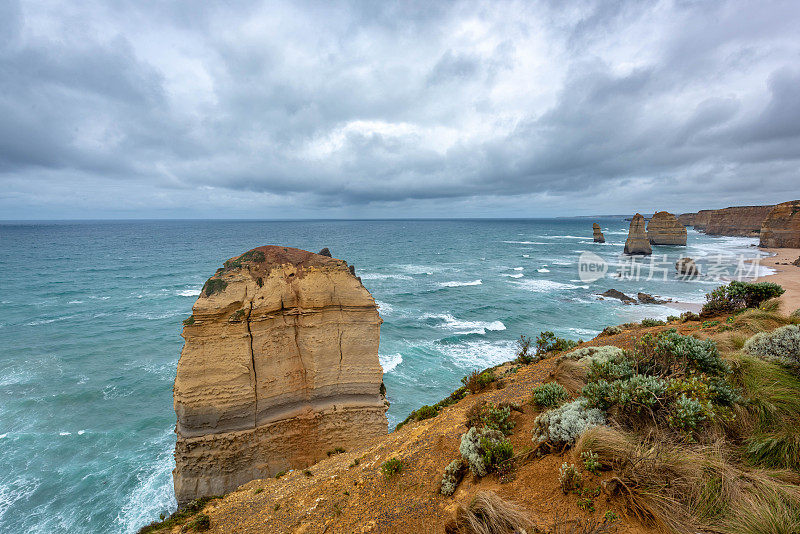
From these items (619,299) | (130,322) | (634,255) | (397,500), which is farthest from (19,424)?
(634,255)

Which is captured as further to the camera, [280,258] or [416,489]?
[280,258]

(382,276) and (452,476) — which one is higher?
(452,476)

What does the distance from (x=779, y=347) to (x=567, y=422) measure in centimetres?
476

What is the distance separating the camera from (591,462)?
4.72 meters

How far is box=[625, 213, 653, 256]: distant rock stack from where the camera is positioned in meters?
65.4

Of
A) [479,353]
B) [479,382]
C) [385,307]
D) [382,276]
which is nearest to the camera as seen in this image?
[479,382]

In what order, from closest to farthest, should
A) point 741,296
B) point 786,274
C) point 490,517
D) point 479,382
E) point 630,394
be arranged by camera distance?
point 490,517
point 630,394
point 479,382
point 741,296
point 786,274

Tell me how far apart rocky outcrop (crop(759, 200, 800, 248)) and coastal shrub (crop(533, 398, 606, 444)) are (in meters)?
91.3

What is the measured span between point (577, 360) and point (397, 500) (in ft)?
20.0

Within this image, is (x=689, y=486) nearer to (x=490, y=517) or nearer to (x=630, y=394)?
(x=630, y=394)

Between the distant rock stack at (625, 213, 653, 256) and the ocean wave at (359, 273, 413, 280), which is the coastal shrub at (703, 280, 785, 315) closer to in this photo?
the ocean wave at (359, 273, 413, 280)

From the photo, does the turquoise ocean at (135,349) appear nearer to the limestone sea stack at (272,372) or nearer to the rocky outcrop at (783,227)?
the limestone sea stack at (272,372)

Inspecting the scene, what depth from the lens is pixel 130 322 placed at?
30.5 meters

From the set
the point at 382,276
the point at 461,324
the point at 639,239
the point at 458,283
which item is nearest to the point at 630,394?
the point at 461,324
